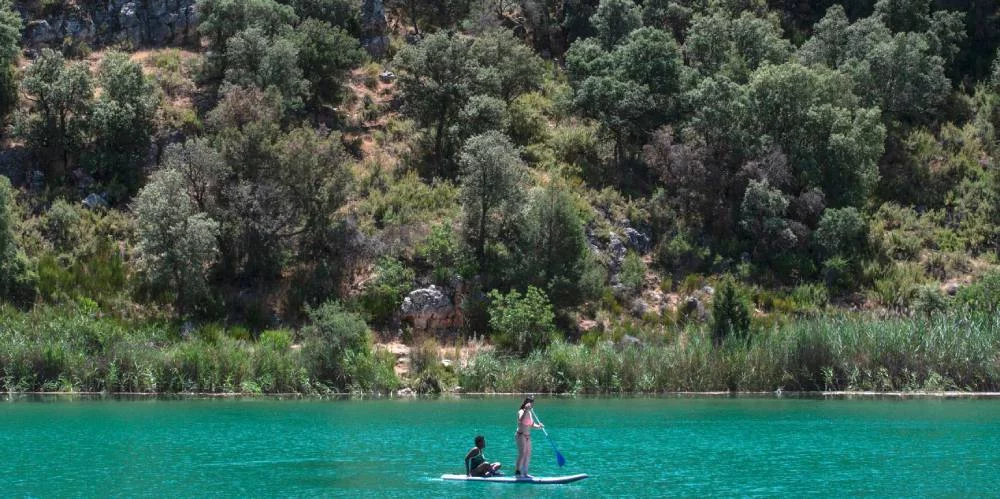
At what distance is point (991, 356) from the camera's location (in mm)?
56219

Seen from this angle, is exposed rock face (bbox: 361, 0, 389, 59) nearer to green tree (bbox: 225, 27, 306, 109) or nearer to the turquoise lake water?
green tree (bbox: 225, 27, 306, 109)

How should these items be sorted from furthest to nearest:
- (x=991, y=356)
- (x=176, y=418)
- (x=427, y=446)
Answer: (x=991, y=356)
(x=176, y=418)
(x=427, y=446)

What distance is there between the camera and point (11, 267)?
65375mm

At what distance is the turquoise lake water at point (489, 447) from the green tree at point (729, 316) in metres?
6.54

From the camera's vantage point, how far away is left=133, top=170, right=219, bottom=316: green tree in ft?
214

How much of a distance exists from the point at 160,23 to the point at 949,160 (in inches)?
2633

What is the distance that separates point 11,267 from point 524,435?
45.6 meters

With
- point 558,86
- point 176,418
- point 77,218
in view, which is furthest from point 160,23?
point 176,418

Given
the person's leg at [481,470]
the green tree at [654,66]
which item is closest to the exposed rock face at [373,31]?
the green tree at [654,66]

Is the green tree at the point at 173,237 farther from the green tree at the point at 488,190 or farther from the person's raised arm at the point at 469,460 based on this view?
the person's raised arm at the point at 469,460

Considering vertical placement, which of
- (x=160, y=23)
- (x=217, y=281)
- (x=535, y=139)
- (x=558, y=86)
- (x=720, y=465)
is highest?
(x=160, y=23)

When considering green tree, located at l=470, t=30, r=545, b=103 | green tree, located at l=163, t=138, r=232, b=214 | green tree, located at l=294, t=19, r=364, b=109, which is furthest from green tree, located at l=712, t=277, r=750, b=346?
green tree, located at l=294, t=19, r=364, b=109

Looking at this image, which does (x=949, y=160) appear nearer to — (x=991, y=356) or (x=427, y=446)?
(x=991, y=356)

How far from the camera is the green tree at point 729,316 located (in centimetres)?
6122
